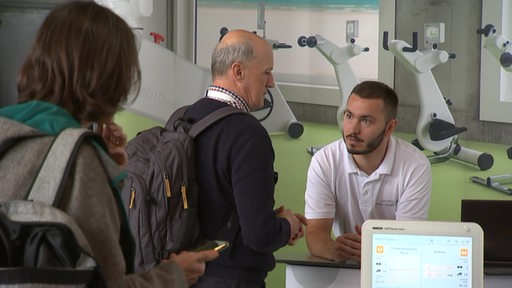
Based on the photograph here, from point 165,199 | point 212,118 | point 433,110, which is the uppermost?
point 212,118

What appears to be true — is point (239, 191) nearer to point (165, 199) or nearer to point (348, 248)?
point (165, 199)

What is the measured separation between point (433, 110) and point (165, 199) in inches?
97.8

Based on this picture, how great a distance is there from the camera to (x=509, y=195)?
4527mm

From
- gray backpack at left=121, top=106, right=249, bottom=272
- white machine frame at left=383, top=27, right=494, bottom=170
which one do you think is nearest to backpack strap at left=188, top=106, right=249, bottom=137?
gray backpack at left=121, top=106, right=249, bottom=272

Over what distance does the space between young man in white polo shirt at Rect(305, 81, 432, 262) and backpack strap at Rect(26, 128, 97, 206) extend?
72.7 inches

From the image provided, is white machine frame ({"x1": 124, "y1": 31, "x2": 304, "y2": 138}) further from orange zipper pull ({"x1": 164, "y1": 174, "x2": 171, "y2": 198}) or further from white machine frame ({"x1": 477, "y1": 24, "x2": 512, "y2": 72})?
orange zipper pull ({"x1": 164, "y1": 174, "x2": 171, "y2": 198})

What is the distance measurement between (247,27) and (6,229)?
3.55 meters

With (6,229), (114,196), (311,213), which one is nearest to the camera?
(6,229)

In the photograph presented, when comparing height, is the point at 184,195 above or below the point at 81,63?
below

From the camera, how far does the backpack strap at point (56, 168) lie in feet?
4.52

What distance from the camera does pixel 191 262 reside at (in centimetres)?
172

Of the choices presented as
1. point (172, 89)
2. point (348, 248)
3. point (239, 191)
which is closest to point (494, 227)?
point (348, 248)

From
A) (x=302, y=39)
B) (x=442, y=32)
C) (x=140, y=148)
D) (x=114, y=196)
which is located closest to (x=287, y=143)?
(x=302, y=39)

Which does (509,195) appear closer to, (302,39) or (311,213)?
(302,39)
